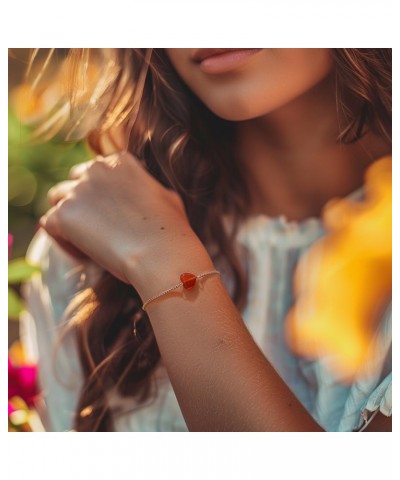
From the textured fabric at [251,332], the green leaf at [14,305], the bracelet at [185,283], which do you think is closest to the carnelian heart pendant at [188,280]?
the bracelet at [185,283]

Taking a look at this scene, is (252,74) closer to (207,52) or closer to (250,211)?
(207,52)

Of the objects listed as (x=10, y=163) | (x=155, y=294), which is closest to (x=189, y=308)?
(x=155, y=294)

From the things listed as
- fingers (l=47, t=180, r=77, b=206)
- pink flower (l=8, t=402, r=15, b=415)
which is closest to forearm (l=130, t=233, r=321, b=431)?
fingers (l=47, t=180, r=77, b=206)

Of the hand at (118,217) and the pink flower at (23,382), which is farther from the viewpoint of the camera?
the pink flower at (23,382)

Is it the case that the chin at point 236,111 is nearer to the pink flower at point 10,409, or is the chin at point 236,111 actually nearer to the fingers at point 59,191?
the fingers at point 59,191

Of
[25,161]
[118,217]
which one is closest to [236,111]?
[118,217]

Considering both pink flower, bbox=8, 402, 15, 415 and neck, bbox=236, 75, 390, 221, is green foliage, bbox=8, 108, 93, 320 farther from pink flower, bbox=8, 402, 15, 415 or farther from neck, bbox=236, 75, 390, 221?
neck, bbox=236, 75, 390, 221

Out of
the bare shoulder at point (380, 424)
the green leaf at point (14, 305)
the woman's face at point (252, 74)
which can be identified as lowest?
the bare shoulder at point (380, 424)
